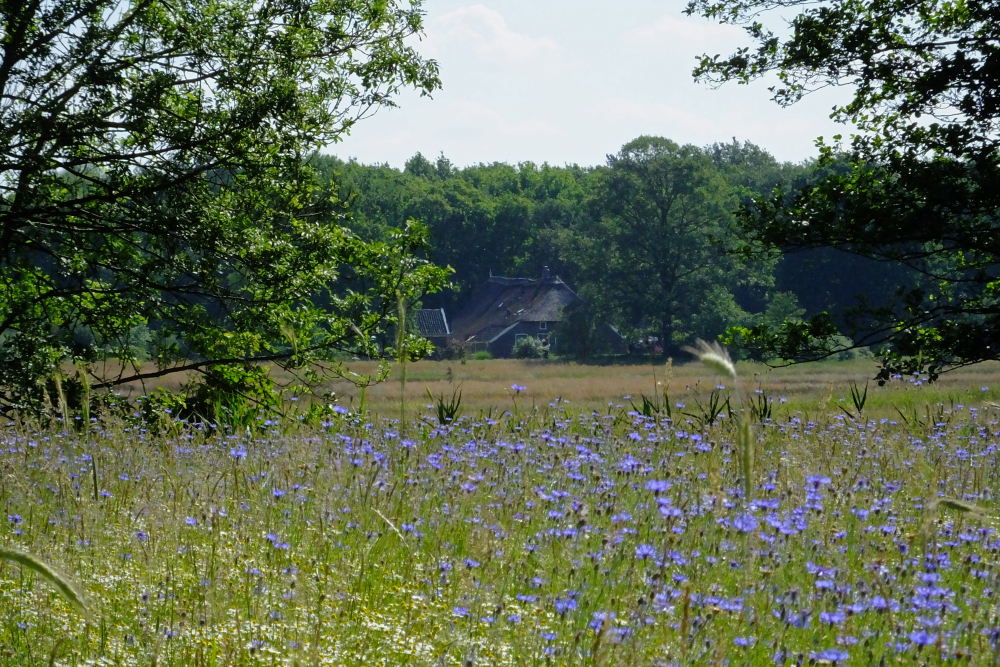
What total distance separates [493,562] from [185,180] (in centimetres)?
734

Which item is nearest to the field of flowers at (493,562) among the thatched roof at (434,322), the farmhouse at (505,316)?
the farmhouse at (505,316)

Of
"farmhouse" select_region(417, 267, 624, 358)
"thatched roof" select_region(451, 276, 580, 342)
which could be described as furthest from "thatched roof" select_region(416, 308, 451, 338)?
"thatched roof" select_region(451, 276, 580, 342)

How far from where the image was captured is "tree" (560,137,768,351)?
185 ft

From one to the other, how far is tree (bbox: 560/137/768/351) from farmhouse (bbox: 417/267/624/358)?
546 inches

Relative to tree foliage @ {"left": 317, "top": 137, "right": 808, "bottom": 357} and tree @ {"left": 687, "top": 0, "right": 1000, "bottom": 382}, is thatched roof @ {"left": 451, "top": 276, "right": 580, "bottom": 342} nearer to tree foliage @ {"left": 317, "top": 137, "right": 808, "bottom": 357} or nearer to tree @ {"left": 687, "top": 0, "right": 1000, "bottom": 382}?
tree foliage @ {"left": 317, "top": 137, "right": 808, "bottom": 357}

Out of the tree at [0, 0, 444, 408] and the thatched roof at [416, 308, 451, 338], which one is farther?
the thatched roof at [416, 308, 451, 338]

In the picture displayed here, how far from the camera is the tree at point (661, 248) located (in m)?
56.4

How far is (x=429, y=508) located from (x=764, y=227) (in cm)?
703

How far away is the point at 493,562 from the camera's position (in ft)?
12.2

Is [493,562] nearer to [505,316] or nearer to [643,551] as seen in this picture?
[643,551]

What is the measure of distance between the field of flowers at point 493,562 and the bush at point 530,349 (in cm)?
6041

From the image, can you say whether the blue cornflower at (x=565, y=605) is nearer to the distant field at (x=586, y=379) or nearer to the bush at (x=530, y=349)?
the distant field at (x=586, y=379)

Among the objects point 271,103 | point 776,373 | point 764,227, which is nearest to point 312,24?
point 271,103

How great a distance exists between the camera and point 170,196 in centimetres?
977
